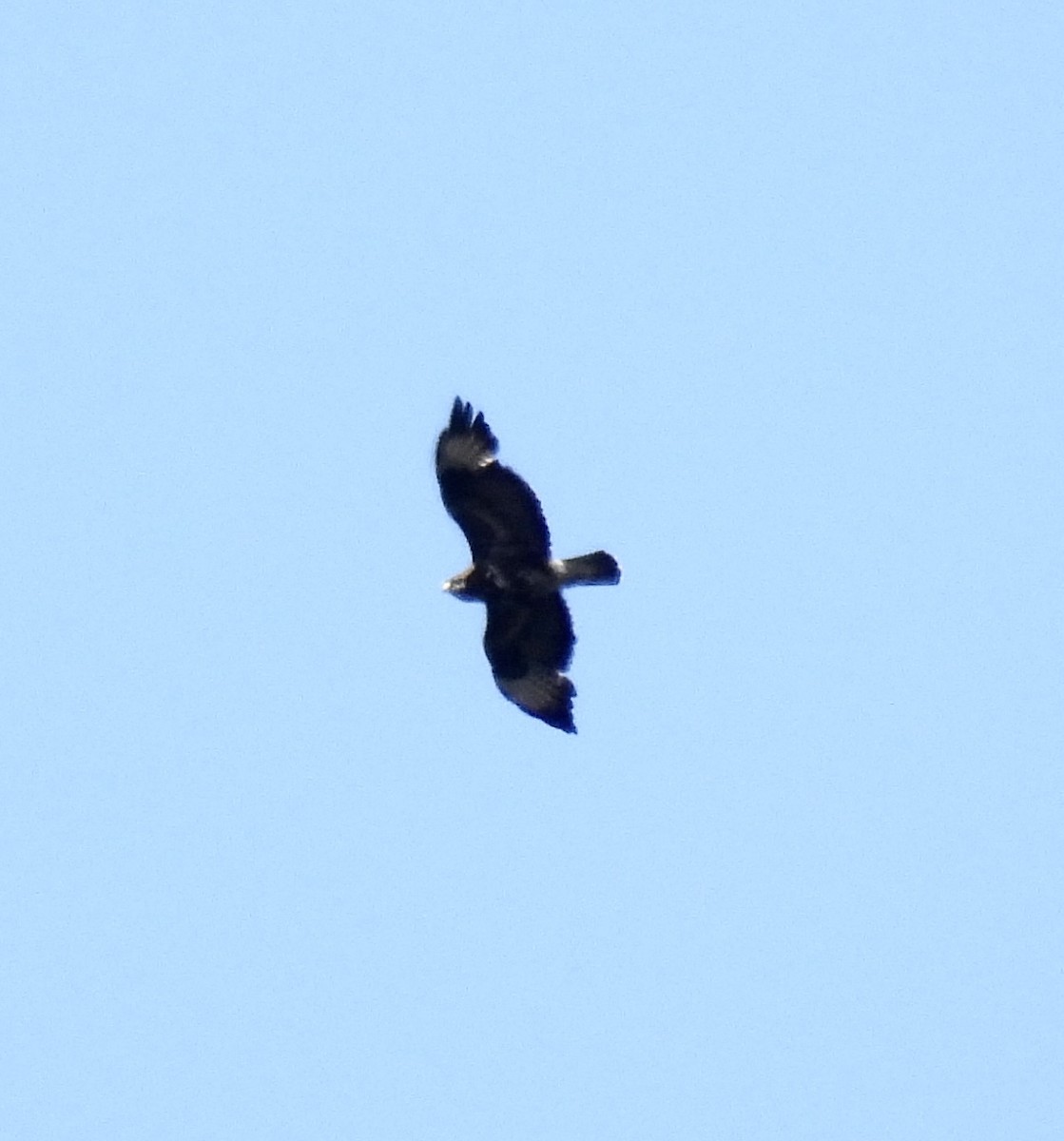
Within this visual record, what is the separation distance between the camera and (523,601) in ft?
77.2

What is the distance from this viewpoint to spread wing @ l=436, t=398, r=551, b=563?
23031mm

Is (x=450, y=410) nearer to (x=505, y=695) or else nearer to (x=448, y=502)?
(x=448, y=502)

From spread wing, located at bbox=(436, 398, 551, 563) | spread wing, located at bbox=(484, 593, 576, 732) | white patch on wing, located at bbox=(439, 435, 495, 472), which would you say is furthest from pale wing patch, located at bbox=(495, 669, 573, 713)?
white patch on wing, located at bbox=(439, 435, 495, 472)

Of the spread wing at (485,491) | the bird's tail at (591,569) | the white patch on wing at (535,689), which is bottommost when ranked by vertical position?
the white patch on wing at (535,689)

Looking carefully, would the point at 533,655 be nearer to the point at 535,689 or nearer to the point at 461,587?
the point at 535,689

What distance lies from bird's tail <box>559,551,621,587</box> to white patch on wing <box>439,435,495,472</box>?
92cm

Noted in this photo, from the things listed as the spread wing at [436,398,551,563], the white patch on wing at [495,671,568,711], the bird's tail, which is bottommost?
the white patch on wing at [495,671,568,711]

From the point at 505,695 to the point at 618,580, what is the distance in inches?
48.1

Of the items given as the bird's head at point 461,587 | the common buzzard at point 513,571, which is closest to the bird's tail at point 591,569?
the common buzzard at point 513,571

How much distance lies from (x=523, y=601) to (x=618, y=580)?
0.71 meters

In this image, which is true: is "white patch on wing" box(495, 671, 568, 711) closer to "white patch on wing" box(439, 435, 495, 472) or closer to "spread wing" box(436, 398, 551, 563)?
"spread wing" box(436, 398, 551, 563)

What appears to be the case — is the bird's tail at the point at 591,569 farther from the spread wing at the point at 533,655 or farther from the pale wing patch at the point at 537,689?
the pale wing patch at the point at 537,689

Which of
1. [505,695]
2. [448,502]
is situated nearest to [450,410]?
[448,502]

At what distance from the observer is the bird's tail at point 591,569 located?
76.3ft
